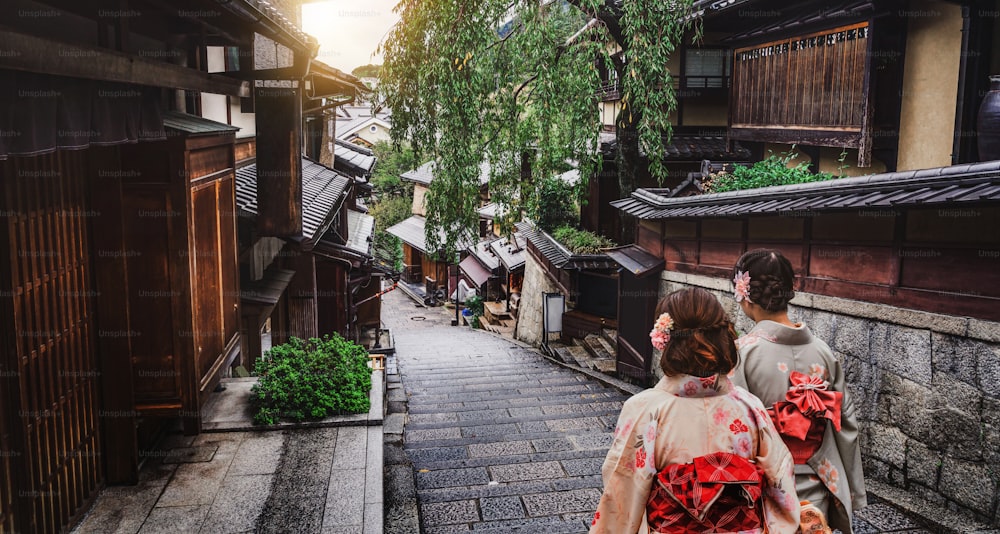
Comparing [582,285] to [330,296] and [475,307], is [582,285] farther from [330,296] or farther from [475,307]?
[475,307]

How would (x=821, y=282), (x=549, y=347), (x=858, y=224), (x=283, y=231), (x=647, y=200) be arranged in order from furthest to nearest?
(x=549, y=347) < (x=647, y=200) < (x=283, y=231) < (x=821, y=282) < (x=858, y=224)

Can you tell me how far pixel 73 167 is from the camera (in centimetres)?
532

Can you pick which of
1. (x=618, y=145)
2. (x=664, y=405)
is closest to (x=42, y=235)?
(x=664, y=405)

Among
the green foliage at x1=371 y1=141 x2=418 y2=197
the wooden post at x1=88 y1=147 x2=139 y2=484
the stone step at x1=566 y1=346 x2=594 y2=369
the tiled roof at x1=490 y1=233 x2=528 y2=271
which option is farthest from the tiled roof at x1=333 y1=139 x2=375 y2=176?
the wooden post at x1=88 y1=147 x2=139 y2=484

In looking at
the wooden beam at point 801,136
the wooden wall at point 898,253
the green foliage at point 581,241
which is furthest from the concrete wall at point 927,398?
the green foliage at point 581,241

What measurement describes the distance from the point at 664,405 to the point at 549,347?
14845mm

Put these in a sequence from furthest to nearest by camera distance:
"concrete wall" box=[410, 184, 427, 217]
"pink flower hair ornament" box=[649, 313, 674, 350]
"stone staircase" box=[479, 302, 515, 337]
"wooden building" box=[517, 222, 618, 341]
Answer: "concrete wall" box=[410, 184, 427, 217] → "stone staircase" box=[479, 302, 515, 337] → "wooden building" box=[517, 222, 618, 341] → "pink flower hair ornament" box=[649, 313, 674, 350]

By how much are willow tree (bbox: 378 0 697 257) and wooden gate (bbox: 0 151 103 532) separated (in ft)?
25.4

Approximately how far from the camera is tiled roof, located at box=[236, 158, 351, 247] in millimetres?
10078

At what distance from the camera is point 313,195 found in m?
14.5

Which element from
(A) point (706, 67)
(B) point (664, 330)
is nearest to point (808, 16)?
(A) point (706, 67)

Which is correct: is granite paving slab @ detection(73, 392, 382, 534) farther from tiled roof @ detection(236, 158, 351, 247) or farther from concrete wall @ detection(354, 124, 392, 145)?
concrete wall @ detection(354, 124, 392, 145)

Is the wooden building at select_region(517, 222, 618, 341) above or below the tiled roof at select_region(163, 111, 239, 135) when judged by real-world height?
below

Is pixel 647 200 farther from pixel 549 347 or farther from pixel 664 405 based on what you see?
pixel 664 405
